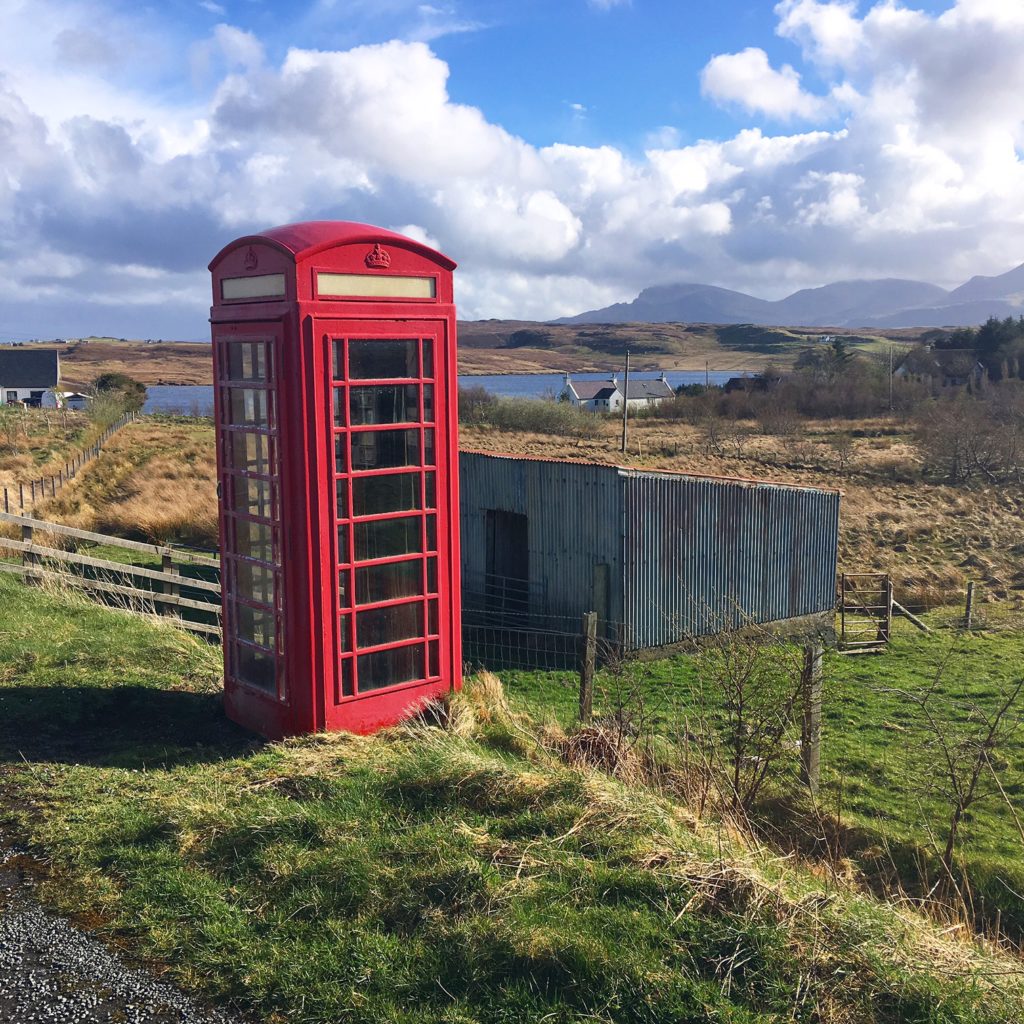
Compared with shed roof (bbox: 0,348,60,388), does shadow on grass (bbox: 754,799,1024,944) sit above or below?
below

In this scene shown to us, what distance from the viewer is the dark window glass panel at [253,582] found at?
7520 mm

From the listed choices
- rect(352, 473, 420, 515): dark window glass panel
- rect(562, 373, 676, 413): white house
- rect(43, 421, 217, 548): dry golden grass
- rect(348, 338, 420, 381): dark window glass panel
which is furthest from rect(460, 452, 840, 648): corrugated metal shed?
rect(562, 373, 676, 413): white house

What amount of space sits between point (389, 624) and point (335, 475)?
49.7 inches

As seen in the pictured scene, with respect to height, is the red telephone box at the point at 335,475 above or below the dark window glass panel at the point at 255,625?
above

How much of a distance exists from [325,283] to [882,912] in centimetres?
514

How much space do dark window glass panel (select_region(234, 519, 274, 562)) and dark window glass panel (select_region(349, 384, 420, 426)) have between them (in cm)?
110

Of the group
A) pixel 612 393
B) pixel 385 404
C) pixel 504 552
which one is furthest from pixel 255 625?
Answer: pixel 612 393

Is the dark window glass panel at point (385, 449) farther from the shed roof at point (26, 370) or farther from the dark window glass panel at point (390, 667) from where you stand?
the shed roof at point (26, 370)

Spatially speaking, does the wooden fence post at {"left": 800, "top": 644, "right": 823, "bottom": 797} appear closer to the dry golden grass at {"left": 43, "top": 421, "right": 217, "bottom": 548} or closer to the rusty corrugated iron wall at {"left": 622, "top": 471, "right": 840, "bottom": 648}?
the rusty corrugated iron wall at {"left": 622, "top": 471, "right": 840, "bottom": 648}

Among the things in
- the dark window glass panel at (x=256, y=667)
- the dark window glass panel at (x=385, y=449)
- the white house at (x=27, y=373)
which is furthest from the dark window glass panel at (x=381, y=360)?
the white house at (x=27, y=373)

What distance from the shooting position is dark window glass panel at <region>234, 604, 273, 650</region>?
7543 mm

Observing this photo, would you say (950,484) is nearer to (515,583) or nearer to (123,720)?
(515,583)

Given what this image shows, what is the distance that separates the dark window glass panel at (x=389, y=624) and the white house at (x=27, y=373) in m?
77.1

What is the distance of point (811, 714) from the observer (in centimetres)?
764
